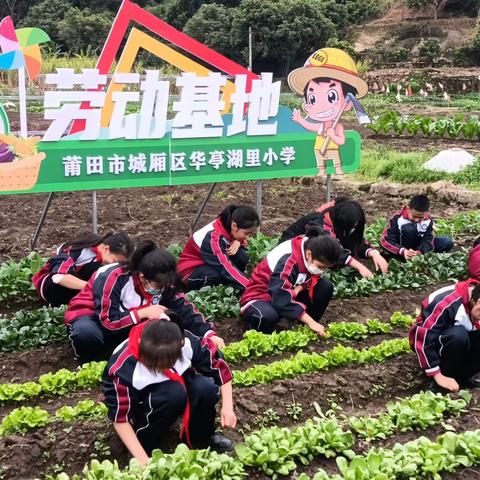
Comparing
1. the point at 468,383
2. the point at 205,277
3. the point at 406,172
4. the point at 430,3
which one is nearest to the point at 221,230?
the point at 205,277

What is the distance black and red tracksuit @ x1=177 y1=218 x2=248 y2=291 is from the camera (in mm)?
5641

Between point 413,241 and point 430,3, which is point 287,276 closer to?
point 413,241

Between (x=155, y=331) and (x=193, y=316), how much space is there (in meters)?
1.08

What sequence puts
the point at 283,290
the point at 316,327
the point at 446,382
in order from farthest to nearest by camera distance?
the point at 316,327 < the point at 283,290 < the point at 446,382

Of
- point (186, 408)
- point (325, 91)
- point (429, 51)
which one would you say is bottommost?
point (186, 408)

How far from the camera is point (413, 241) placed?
6996 mm

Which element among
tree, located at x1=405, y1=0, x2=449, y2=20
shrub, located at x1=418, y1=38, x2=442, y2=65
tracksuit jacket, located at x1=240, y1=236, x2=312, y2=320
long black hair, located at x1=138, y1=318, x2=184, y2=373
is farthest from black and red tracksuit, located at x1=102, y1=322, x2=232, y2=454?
tree, located at x1=405, y1=0, x2=449, y2=20

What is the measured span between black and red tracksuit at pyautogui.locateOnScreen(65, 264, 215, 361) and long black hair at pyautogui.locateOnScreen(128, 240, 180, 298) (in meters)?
0.13

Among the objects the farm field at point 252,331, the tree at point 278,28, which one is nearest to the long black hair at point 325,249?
the farm field at point 252,331

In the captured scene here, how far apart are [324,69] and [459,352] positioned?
13.7 feet

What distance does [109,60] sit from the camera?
20.9 feet

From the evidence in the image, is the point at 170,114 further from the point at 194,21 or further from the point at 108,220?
the point at 194,21

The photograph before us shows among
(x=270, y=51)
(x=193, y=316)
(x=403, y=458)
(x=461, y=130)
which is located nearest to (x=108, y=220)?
(x=193, y=316)

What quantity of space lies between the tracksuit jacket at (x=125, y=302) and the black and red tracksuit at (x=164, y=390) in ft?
1.59
